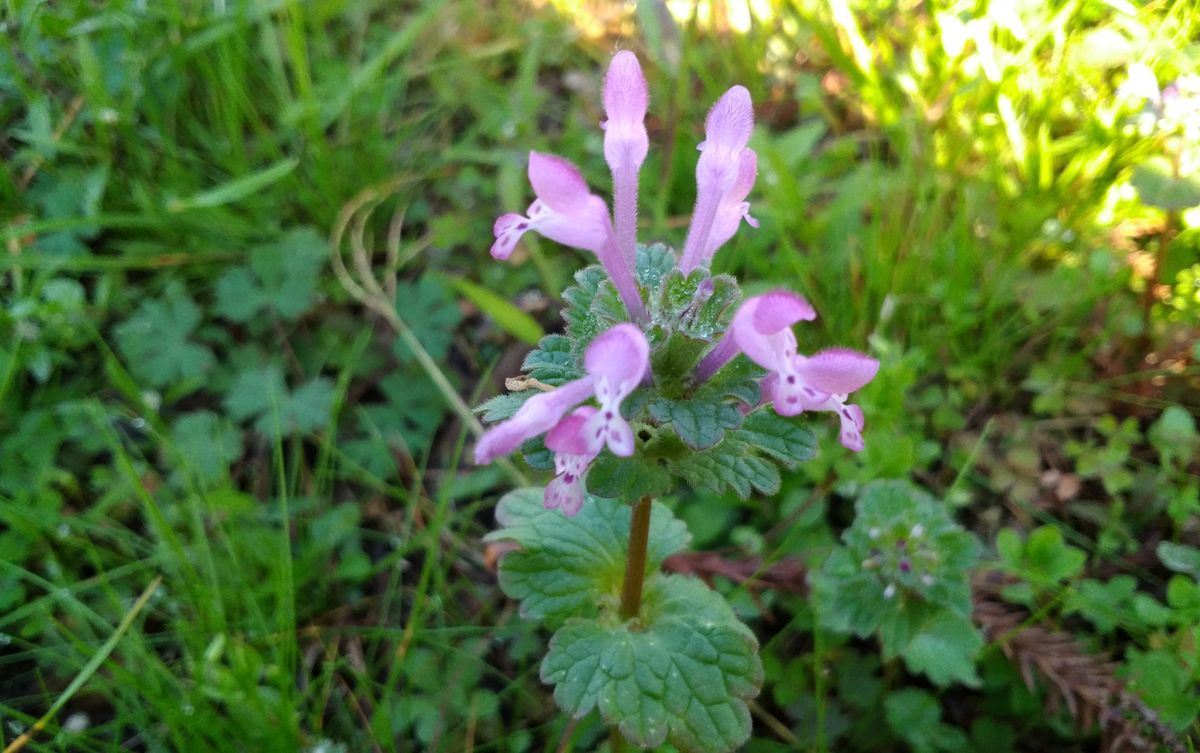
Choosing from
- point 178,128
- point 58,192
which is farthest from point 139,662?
point 178,128

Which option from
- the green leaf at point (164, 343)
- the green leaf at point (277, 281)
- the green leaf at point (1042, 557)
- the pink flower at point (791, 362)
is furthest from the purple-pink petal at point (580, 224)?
the green leaf at point (164, 343)

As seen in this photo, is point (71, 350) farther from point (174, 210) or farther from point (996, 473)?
point (996, 473)

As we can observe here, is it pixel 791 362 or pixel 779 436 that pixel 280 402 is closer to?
pixel 779 436

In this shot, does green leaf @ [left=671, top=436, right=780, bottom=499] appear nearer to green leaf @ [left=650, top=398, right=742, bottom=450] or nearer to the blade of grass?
green leaf @ [left=650, top=398, right=742, bottom=450]

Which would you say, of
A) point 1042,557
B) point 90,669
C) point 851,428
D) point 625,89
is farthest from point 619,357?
point 90,669

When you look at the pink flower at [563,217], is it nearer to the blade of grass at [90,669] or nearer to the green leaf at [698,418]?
the green leaf at [698,418]

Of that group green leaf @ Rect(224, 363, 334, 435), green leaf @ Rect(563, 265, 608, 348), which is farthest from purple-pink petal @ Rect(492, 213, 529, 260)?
green leaf @ Rect(224, 363, 334, 435)
